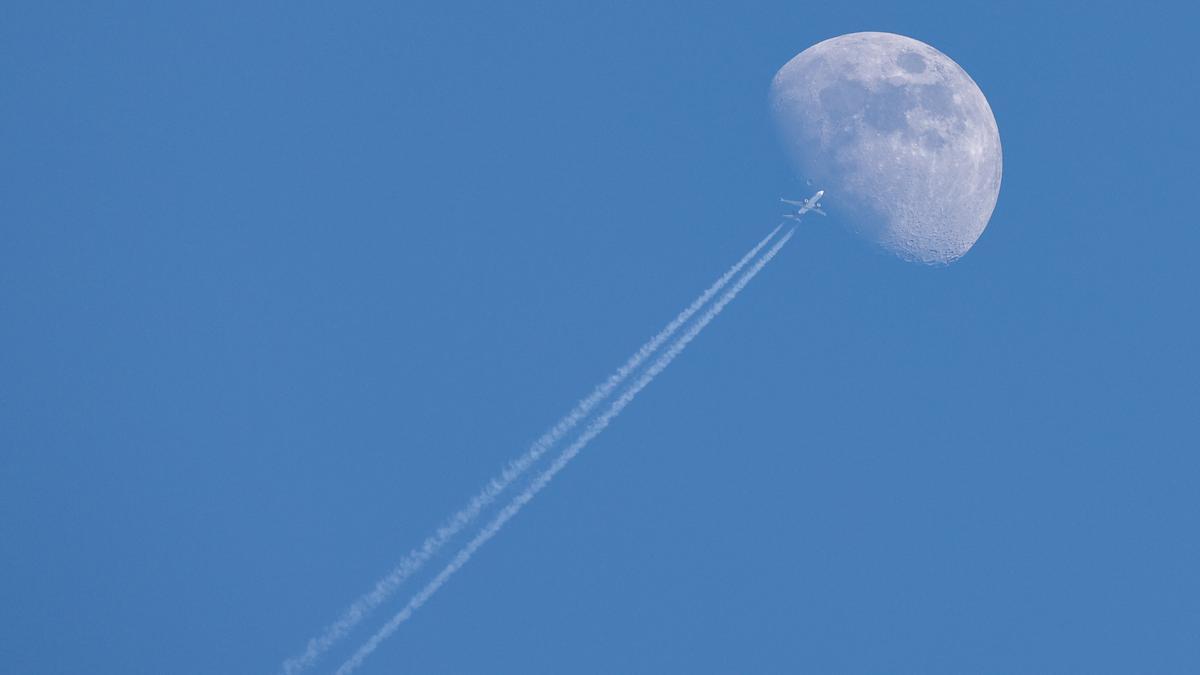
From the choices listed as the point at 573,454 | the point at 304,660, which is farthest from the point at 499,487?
the point at 304,660

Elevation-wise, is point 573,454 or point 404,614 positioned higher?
point 573,454

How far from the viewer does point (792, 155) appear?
2879 inches

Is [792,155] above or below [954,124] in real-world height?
below

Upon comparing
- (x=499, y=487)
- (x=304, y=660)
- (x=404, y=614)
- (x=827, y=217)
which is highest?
(x=827, y=217)

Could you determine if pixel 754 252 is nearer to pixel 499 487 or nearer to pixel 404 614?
pixel 499 487

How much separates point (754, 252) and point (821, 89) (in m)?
11.4

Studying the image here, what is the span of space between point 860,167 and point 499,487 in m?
24.4

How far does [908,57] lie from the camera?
74812 millimetres

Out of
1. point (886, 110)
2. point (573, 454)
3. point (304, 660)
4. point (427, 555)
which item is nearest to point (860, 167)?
point (886, 110)

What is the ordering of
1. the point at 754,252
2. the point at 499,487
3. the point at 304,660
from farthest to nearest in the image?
1. the point at 754,252
2. the point at 499,487
3. the point at 304,660

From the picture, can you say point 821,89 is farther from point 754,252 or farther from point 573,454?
point 573,454

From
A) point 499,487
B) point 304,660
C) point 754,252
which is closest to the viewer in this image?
point 304,660

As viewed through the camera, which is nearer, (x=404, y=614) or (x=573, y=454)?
(x=404, y=614)

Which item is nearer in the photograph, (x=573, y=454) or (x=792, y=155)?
(x=792, y=155)
